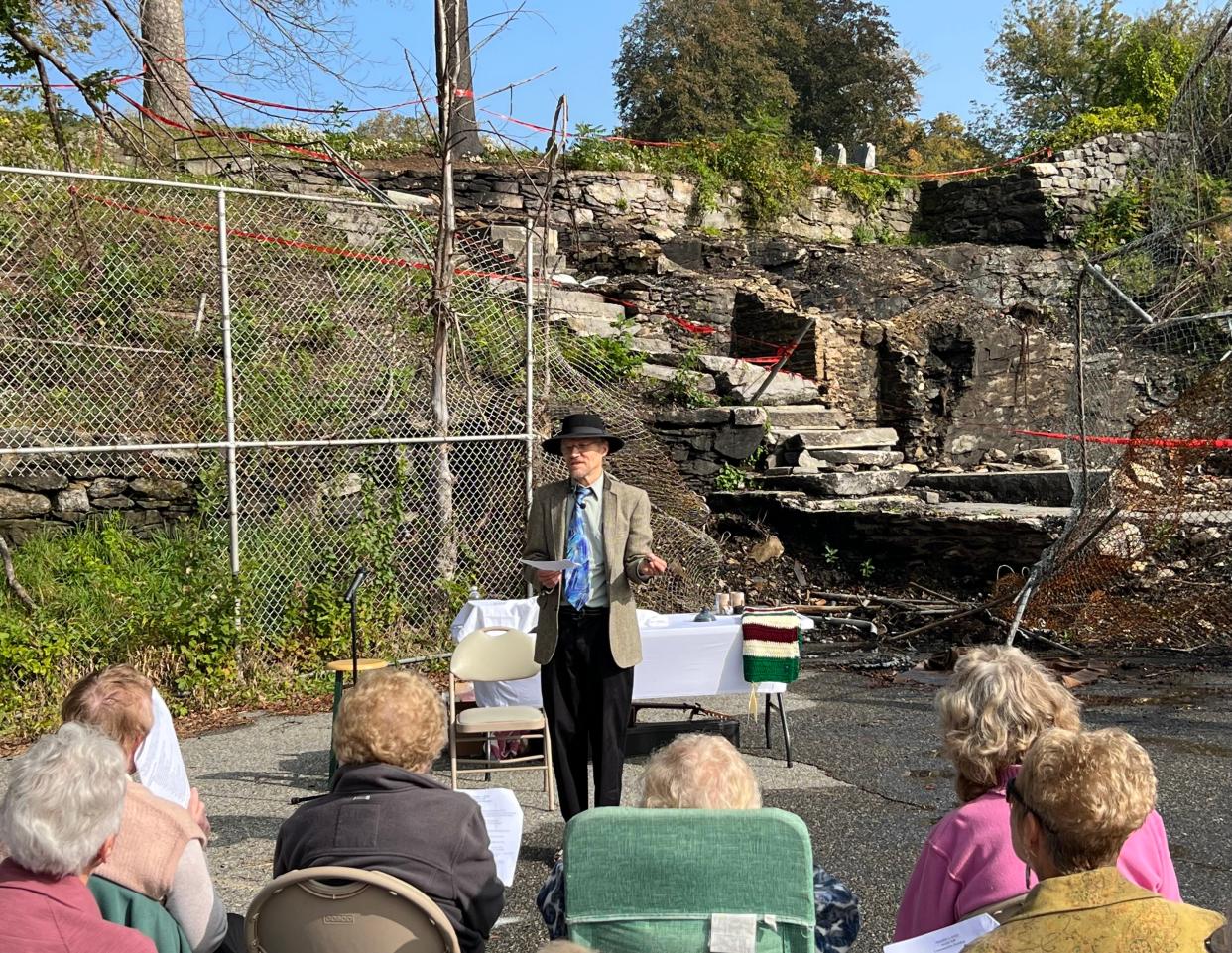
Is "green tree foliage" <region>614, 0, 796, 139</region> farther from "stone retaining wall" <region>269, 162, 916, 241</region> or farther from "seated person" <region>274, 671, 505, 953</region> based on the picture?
"seated person" <region>274, 671, 505, 953</region>

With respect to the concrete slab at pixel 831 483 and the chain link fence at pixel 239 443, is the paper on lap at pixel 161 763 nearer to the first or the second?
the chain link fence at pixel 239 443

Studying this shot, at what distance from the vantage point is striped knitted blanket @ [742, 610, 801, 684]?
21.0ft

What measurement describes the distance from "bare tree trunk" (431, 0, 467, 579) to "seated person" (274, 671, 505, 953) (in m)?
5.77

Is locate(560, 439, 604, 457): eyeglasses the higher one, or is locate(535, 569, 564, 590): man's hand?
locate(560, 439, 604, 457): eyeglasses

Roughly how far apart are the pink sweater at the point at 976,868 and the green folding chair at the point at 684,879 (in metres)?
0.31

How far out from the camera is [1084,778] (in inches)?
85.7

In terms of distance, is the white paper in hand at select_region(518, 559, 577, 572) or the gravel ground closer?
Answer: the gravel ground

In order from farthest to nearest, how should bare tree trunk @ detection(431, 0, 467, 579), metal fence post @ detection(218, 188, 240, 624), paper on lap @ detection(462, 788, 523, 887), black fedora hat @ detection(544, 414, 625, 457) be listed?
bare tree trunk @ detection(431, 0, 467, 579) → metal fence post @ detection(218, 188, 240, 624) → black fedora hat @ detection(544, 414, 625, 457) → paper on lap @ detection(462, 788, 523, 887)

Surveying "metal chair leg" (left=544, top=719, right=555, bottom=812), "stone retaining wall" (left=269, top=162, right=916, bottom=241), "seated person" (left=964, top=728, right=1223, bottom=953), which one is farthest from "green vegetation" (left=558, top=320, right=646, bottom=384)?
"seated person" (left=964, top=728, right=1223, bottom=953)

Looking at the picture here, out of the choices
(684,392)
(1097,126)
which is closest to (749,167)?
(1097,126)

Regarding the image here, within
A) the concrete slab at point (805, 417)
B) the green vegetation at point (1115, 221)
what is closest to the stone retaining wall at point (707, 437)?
the concrete slab at point (805, 417)

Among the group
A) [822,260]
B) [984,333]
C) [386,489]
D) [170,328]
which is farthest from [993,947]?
[822,260]

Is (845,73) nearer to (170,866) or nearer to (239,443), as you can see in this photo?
(239,443)

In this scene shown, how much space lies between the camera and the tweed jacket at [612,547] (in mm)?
4984
